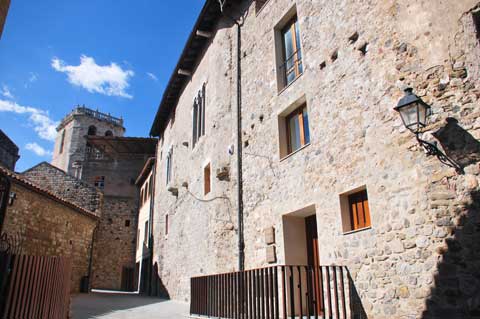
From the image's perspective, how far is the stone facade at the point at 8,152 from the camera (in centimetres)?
2153

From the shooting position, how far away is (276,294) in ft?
21.6

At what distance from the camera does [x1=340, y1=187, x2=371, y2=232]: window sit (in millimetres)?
6570

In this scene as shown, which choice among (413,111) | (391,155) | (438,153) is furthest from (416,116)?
(391,155)

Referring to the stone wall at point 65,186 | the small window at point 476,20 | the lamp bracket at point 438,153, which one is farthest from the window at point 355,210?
the stone wall at point 65,186

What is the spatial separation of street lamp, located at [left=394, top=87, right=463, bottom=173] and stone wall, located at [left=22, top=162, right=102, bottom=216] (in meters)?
18.7

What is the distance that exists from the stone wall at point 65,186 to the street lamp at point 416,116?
18.7 m

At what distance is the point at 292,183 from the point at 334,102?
6.42ft

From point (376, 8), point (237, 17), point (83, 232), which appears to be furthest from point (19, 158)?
point (376, 8)

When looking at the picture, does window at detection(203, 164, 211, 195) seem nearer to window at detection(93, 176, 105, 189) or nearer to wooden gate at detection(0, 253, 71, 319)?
wooden gate at detection(0, 253, 71, 319)

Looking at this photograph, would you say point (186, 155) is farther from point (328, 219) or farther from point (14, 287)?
point (14, 287)

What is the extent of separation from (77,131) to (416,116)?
4193 centimetres

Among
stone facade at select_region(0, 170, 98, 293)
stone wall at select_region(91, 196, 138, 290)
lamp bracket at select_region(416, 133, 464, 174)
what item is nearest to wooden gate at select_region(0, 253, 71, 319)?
stone facade at select_region(0, 170, 98, 293)

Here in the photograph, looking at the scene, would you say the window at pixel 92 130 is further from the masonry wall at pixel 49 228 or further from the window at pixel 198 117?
the window at pixel 198 117

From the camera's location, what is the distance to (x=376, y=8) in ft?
22.2
